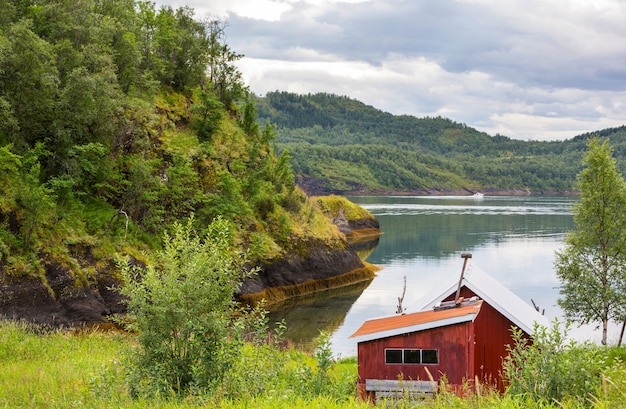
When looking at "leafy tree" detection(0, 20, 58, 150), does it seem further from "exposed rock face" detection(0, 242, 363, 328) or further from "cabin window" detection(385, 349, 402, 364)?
"cabin window" detection(385, 349, 402, 364)

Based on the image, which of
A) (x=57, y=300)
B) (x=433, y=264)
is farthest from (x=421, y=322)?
(x=433, y=264)

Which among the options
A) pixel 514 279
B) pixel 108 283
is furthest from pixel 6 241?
pixel 514 279

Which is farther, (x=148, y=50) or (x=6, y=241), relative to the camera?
(x=148, y=50)

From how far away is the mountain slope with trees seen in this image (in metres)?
31.9

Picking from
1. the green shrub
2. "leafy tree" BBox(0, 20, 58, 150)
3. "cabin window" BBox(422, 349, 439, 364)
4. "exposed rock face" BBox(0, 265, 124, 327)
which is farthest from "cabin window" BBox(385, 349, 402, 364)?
"leafy tree" BBox(0, 20, 58, 150)

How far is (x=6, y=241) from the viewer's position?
30.6 metres

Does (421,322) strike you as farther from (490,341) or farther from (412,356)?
(490,341)

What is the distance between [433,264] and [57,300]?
4408cm

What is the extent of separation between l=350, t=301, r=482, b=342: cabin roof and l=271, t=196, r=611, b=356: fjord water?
4954mm

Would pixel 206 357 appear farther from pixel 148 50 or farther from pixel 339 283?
pixel 339 283

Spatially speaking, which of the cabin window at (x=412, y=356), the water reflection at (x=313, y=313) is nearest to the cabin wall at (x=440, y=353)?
the cabin window at (x=412, y=356)

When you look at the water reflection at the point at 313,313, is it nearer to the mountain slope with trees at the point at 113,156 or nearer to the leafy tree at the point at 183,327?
the mountain slope with trees at the point at 113,156

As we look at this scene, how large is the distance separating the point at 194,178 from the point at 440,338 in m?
28.7

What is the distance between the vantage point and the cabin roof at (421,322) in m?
18.8
